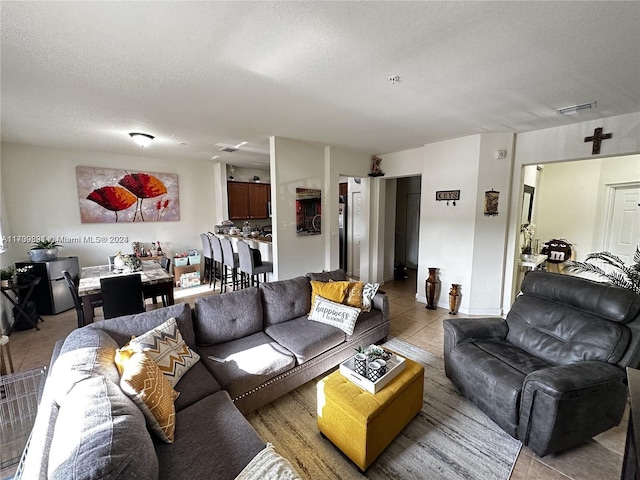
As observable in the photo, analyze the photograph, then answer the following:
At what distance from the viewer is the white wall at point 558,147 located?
290 cm

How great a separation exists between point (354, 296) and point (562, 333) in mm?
1719

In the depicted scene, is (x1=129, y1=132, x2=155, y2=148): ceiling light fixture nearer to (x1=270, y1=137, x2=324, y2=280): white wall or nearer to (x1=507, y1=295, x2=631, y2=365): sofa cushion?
(x1=270, y1=137, x2=324, y2=280): white wall

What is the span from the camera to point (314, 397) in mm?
2209

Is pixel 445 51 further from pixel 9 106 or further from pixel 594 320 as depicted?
pixel 9 106

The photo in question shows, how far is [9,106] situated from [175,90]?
1835mm

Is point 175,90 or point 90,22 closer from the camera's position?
point 90,22

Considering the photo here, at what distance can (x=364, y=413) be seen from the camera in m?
1.54

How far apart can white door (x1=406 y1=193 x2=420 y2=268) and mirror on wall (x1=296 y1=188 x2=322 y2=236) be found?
3363 millimetres

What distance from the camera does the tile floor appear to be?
1.61 meters

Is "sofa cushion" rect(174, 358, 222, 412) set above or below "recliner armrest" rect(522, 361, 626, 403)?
Result: below

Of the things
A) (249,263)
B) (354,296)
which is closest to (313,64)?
(354,296)

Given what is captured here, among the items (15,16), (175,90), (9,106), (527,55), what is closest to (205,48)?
(175,90)

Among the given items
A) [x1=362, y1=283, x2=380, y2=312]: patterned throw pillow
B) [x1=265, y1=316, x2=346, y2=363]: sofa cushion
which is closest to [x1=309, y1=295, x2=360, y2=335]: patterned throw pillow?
[x1=265, y1=316, x2=346, y2=363]: sofa cushion

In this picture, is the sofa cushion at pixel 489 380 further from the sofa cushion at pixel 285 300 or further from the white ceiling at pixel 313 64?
the white ceiling at pixel 313 64
